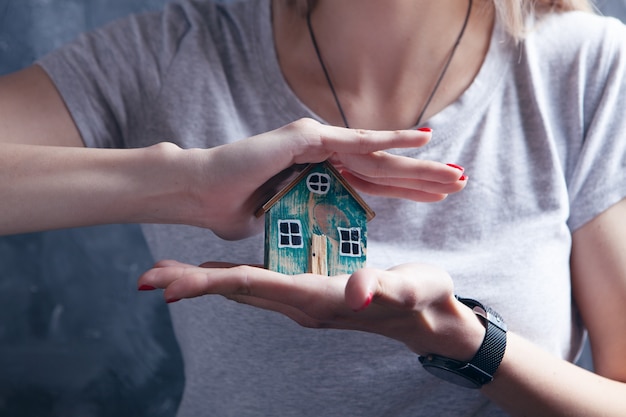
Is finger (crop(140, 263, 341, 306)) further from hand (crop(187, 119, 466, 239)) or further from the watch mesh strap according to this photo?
the watch mesh strap

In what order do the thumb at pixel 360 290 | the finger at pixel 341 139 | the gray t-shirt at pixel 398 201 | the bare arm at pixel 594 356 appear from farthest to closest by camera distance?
1. the gray t-shirt at pixel 398 201
2. the bare arm at pixel 594 356
3. the finger at pixel 341 139
4. the thumb at pixel 360 290

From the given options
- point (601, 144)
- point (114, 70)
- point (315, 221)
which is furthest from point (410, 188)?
point (114, 70)

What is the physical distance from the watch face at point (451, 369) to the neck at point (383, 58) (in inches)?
16.3

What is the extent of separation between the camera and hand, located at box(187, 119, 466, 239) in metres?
0.79

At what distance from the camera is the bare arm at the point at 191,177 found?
0.80 metres

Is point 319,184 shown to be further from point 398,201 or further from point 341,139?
point 398,201

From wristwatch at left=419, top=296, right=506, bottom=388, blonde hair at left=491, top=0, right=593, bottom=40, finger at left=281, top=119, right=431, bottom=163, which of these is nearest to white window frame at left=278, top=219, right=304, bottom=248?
finger at left=281, top=119, right=431, bottom=163

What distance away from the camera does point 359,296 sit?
0.65m

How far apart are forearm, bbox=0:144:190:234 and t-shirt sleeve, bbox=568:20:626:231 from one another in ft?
2.04

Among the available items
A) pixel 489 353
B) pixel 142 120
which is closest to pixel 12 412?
pixel 142 120

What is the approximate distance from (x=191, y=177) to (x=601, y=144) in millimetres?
655

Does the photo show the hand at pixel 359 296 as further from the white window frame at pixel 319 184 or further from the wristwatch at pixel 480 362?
the white window frame at pixel 319 184

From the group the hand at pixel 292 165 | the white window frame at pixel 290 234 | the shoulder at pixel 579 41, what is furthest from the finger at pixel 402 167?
the shoulder at pixel 579 41

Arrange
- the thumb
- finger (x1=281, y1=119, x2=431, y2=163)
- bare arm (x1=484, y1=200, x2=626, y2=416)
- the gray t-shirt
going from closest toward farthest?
1. the thumb
2. finger (x1=281, y1=119, x2=431, y2=163)
3. bare arm (x1=484, y1=200, x2=626, y2=416)
4. the gray t-shirt
